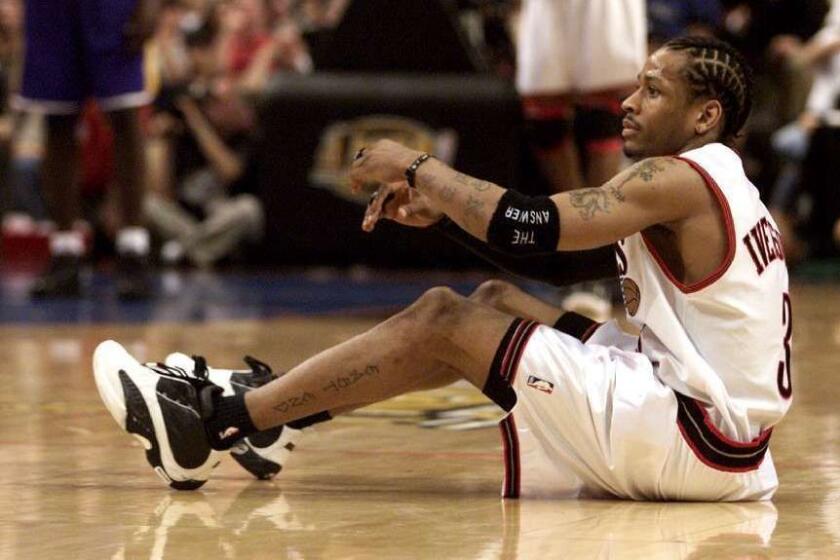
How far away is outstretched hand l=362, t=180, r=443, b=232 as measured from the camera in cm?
Answer: 354

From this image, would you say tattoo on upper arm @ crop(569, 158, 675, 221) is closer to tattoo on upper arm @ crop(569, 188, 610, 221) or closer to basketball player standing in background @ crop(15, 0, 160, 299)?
tattoo on upper arm @ crop(569, 188, 610, 221)

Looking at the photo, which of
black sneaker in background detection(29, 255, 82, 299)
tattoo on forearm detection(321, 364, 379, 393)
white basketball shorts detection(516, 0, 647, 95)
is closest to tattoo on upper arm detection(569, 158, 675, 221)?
tattoo on forearm detection(321, 364, 379, 393)

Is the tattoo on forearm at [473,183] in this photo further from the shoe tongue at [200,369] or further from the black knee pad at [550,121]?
the black knee pad at [550,121]

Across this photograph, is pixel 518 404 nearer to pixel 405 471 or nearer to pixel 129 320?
pixel 405 471

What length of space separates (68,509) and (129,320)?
12.5 feet

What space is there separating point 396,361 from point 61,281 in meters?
4.84

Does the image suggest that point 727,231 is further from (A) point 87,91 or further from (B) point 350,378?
(A) point 87,91

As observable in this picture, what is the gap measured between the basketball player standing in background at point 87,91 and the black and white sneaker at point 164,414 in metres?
4.30

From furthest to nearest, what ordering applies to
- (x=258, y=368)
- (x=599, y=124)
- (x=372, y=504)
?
(x=599, y=124), (x=258, y=368), (x=372, y=504)

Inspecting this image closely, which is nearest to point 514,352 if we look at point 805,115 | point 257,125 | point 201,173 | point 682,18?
point 257,125

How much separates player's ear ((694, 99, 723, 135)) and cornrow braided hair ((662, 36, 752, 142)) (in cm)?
2

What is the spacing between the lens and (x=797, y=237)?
1033 centimetres

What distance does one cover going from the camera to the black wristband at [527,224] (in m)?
3.31

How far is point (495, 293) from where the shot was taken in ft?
12.4
